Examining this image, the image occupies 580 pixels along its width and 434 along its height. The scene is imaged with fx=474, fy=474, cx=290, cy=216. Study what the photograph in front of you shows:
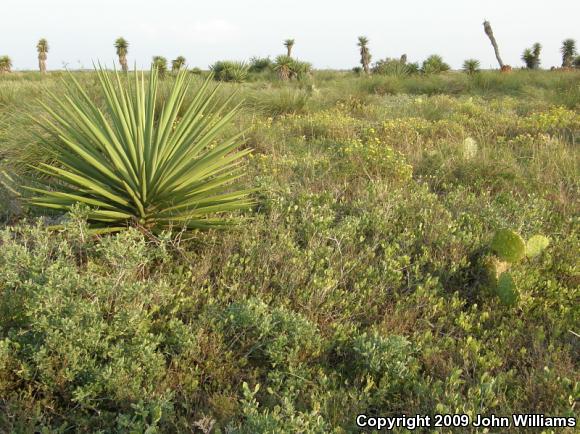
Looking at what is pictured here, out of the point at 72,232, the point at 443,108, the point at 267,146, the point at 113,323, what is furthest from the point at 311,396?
the point at 443,108

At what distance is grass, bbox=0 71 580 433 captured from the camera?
2.31 metres

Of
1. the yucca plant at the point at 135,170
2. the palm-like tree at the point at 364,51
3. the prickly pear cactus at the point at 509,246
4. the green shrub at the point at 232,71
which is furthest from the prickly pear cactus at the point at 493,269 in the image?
the palm-like tree at the point at 364,51

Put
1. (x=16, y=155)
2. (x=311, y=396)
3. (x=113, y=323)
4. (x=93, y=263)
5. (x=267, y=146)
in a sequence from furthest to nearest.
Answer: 1. (x=267, y=146)
2. (x=16, y=155)
3. (x=93, y=263)
4. (x=113, y=323)
5. (x=311, y=396)

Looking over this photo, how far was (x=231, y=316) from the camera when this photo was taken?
2721 millimetres

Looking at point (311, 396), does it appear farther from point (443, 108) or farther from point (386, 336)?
point (443, 108)

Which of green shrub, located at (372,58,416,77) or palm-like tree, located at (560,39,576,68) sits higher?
palm-like tree, located at (560,39,576,68)

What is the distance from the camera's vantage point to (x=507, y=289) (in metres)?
3.18

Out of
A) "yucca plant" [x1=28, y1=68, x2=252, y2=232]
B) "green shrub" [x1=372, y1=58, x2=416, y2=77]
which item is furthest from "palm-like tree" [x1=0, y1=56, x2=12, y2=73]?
"yucca plant" [x1=28, y1=68, x2=252, y2=232]

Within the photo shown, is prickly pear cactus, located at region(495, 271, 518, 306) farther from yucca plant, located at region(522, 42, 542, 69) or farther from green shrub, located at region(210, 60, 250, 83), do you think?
yucca plant, located at region(522, 42, 542, 69)

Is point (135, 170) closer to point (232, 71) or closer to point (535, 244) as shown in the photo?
point (535, 244)

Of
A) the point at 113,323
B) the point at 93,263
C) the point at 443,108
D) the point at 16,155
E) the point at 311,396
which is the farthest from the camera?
the point at 443,108

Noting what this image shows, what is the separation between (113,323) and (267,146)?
447 centimetres

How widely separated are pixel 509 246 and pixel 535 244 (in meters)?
0.29

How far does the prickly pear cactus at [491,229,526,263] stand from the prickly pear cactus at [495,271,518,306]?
0.23 metres
